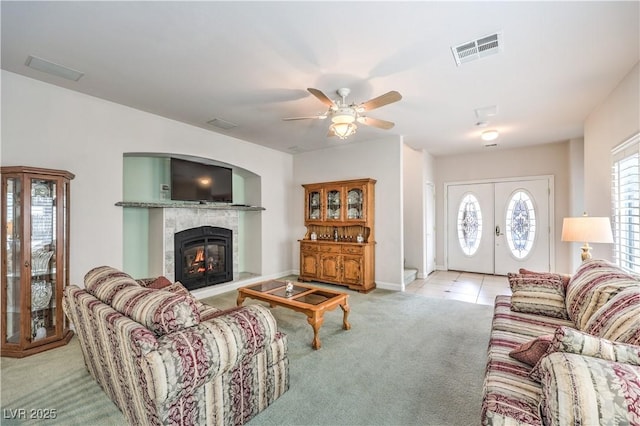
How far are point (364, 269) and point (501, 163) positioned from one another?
4.09 m

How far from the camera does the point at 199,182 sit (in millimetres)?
4762

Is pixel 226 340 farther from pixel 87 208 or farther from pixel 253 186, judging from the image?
pixel 253 186

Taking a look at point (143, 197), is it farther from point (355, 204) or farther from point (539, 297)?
point (539, 297)

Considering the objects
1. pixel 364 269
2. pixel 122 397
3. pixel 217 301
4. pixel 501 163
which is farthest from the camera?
pixel 501 163

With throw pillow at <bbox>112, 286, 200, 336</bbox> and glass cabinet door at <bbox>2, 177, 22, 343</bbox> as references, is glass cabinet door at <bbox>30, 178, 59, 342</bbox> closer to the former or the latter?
glass cabinet door at <bbox>2, 177, 22, 343</bbox>

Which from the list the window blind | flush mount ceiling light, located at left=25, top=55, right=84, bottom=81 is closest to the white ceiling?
flush mount ceiling light, located at left=25, top=55, right=84, bottom=81

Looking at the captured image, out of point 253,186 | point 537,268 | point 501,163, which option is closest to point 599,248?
point 537,268

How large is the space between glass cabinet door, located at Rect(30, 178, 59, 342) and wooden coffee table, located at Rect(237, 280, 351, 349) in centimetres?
193

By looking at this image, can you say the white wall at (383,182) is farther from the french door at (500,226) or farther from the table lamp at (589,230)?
the french door at (500,226)

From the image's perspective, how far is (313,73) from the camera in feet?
9.33

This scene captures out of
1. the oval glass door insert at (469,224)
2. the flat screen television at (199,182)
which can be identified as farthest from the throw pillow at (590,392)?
the oval glass door insert at (469,224)

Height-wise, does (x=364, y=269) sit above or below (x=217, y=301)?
above

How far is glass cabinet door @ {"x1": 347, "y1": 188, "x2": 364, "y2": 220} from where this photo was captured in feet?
17.7

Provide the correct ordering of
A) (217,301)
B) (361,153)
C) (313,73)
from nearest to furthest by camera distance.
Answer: (313,73), (217,301), (361,153)
